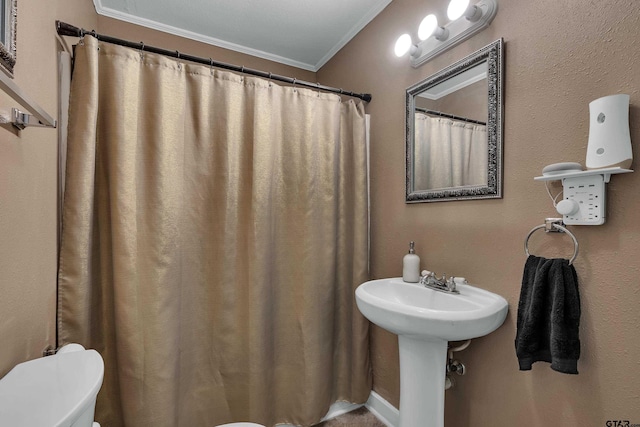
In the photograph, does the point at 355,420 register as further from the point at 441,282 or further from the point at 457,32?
the point at 457,32

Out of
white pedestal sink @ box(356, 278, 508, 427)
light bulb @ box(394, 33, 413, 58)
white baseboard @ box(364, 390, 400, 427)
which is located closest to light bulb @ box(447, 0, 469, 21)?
light bulb @ box(394, 33, 413, 58)

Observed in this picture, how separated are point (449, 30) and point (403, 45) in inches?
10.6

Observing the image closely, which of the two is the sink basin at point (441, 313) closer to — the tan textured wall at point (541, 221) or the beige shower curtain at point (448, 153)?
the tan textured wall at point (541, 221)

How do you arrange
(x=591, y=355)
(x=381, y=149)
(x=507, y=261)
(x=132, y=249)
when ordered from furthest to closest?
1. (x=381, y=149)
2. (x=132, y=249)
3. (x=507, y=261)
4. (x=591, y=355)

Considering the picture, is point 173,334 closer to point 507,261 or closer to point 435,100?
point 507,261

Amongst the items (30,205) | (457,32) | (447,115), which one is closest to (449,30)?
(457,32)

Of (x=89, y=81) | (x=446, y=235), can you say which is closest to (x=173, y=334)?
(x=89, y=81)

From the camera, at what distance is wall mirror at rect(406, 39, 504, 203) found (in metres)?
Result: 1.19

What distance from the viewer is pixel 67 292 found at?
48.0 inches

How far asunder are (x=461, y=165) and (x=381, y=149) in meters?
0.59

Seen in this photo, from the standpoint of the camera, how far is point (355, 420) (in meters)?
1.77

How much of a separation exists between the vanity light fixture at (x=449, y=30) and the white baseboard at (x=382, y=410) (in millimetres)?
1993

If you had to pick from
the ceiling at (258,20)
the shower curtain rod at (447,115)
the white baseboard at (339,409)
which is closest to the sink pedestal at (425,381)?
the white baseboard at (339,409)

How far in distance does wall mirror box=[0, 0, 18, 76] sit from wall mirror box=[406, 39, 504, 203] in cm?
156
